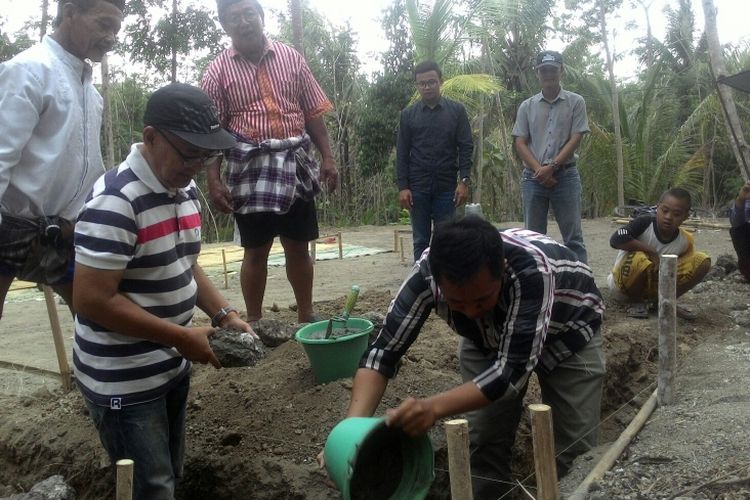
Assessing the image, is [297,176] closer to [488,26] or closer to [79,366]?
[79,366]

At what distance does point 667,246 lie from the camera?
17.5 ft

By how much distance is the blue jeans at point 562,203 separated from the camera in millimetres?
5488

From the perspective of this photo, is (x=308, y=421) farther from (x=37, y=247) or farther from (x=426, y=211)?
(x=426, y=211)

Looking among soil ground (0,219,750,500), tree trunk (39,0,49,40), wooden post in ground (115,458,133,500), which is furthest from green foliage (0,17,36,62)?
wooden post in ground (115,458,133,500)

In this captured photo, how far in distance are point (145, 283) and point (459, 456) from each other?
1.08 metres

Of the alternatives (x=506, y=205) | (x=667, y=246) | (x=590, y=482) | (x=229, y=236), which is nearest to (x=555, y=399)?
(x=590, y=482)

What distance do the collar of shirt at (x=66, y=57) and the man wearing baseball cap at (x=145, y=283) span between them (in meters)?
0.81

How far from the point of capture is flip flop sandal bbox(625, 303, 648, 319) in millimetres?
5590

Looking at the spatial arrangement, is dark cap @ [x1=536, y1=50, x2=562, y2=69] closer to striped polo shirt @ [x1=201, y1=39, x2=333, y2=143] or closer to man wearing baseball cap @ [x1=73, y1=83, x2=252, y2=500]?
striped polo shirt @ [x1=201, y1=39, x2=333, y2=143]

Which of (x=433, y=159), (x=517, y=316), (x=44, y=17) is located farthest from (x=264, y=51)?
(x=44, y=17)

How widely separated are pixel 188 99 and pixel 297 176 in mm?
1868

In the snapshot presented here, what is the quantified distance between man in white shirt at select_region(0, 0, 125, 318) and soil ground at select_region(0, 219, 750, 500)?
110 centimetres

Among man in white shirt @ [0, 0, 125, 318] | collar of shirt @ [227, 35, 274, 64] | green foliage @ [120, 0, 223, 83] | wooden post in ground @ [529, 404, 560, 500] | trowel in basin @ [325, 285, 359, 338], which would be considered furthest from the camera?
green foliage @ [120, 0, 223, 83]

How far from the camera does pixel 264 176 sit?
394cm
